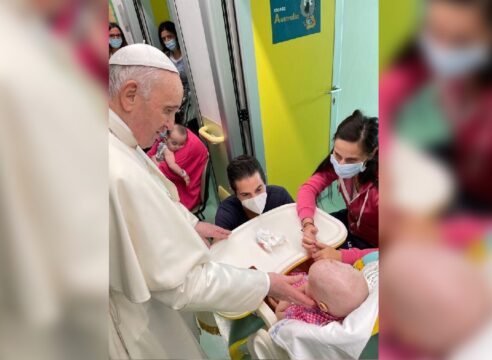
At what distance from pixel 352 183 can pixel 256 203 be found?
252mm

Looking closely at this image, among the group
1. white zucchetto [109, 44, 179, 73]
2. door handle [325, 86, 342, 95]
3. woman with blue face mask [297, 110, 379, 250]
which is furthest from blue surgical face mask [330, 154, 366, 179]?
white zucchetto [109, 44, 179, 73]

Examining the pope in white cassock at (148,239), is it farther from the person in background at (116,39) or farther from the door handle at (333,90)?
the door handle at (333,90)

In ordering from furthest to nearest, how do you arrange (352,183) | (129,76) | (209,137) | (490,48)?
(209,137), (352,183), (129,76), (490,48)

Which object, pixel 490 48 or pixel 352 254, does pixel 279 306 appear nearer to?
pixel 352 254

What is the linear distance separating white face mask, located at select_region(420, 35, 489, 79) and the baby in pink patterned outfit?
1.80 ft

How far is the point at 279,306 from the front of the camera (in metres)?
0.82

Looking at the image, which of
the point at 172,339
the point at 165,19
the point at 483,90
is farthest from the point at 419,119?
the point at 172,339

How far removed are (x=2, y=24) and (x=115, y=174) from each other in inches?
10.0

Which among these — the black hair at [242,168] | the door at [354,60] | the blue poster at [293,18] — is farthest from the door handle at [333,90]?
the black hair at [242,168]

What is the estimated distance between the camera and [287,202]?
33.1 inches

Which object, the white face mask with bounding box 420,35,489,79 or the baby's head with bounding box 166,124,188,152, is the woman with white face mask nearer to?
the white face mask with bounding box 420,35,489,79

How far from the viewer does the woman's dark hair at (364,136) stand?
1.70ft

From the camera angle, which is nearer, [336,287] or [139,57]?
[139,57]

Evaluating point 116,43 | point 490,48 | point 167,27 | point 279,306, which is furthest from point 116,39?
point 279,306
